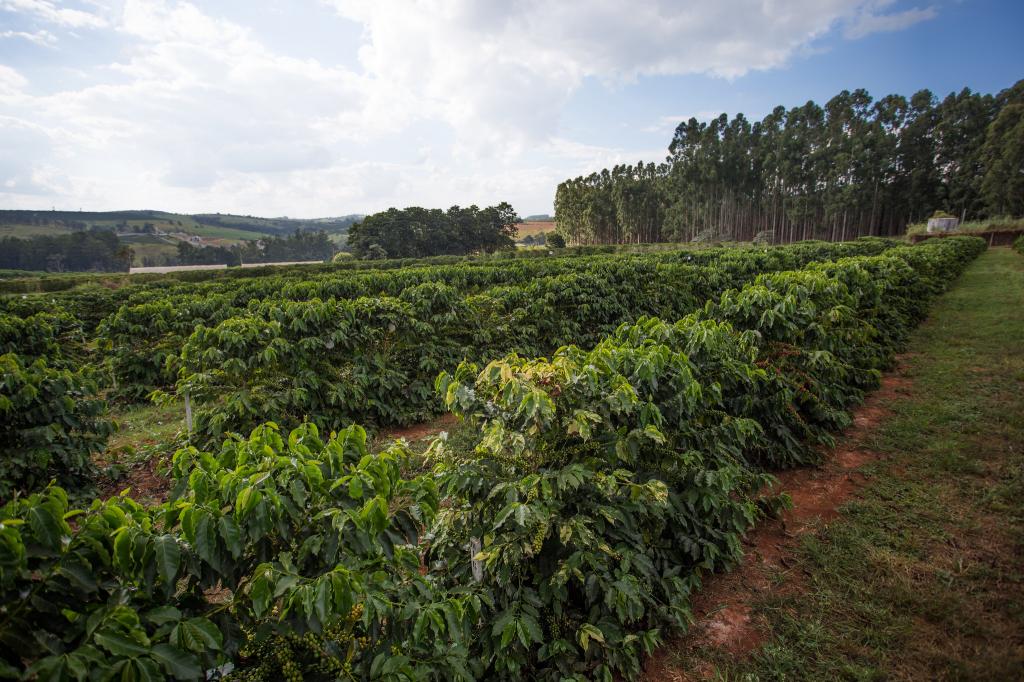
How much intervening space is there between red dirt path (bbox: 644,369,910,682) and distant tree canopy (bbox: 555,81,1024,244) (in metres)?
58.7

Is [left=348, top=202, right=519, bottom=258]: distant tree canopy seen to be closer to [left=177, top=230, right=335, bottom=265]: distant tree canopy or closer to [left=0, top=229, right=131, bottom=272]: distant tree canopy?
[left=0, top=229, right=131, bottom=272]: distant tree canopy

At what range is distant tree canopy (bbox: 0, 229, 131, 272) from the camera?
246 feet

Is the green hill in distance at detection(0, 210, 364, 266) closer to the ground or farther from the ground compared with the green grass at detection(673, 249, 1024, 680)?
farther from the ground

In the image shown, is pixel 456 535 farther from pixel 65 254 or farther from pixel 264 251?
pixel 264 251

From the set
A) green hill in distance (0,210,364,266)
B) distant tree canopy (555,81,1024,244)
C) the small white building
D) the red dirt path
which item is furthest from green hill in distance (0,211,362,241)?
the red dirt path

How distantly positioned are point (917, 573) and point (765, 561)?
38.1 inches

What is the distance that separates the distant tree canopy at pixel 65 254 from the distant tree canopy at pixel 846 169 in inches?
3501

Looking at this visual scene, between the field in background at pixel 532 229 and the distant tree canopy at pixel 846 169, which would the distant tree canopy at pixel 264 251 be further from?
the distant tree canopy at pixel 846 169

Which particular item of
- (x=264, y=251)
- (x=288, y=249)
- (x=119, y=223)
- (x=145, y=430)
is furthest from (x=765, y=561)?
(x=119, y=223)

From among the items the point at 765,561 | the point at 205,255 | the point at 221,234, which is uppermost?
the point at 221,234

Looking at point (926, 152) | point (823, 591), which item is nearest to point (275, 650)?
point (823, 591)

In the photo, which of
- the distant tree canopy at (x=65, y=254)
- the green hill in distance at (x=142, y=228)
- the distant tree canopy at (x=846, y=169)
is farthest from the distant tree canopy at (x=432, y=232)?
the distant tree canopy at (x=65, y=254)

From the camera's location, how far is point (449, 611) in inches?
75.7

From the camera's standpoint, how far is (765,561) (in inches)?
140
